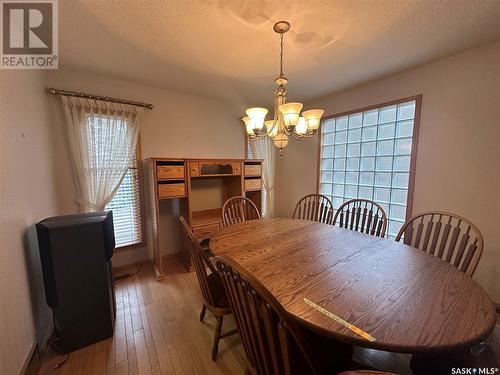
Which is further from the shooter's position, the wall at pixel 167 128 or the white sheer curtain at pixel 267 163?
the white sheer curtain at pixel 267 163

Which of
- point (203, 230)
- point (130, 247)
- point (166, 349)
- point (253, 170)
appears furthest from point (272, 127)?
point (130, 247)

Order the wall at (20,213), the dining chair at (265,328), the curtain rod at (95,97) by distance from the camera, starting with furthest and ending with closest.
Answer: the curtain rod at (95,97) < the wall at (20,213) < the dining chair at (265,328)

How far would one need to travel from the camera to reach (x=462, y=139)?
1.95 meters

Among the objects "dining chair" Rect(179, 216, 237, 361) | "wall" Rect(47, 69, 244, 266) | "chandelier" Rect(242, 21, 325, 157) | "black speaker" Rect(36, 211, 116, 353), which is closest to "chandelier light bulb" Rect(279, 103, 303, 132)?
"chandelier" Rect(242, 21, 325, 157)

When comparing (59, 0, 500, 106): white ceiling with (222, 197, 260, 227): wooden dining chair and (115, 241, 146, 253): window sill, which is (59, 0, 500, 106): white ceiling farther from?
(115, 241, 146, 253): window sill

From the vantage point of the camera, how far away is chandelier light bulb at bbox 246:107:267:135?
1.54 m

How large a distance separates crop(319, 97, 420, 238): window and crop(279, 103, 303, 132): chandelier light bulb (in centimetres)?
172

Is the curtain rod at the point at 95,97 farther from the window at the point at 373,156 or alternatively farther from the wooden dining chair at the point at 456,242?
the wooden dining chair at the point at 456,242

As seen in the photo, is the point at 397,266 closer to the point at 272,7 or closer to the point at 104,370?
the point at 272,7

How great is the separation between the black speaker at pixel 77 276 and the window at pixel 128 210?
1034 millimetres

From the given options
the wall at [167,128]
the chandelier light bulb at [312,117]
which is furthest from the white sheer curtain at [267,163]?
the chandelier light bulb at [312,117]

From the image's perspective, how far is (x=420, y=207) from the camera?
2.27 m

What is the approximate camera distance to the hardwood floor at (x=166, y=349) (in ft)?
4.37

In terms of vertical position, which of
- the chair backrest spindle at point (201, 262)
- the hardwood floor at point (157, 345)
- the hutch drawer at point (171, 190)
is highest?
the hutch drawer at point (171, 190)
